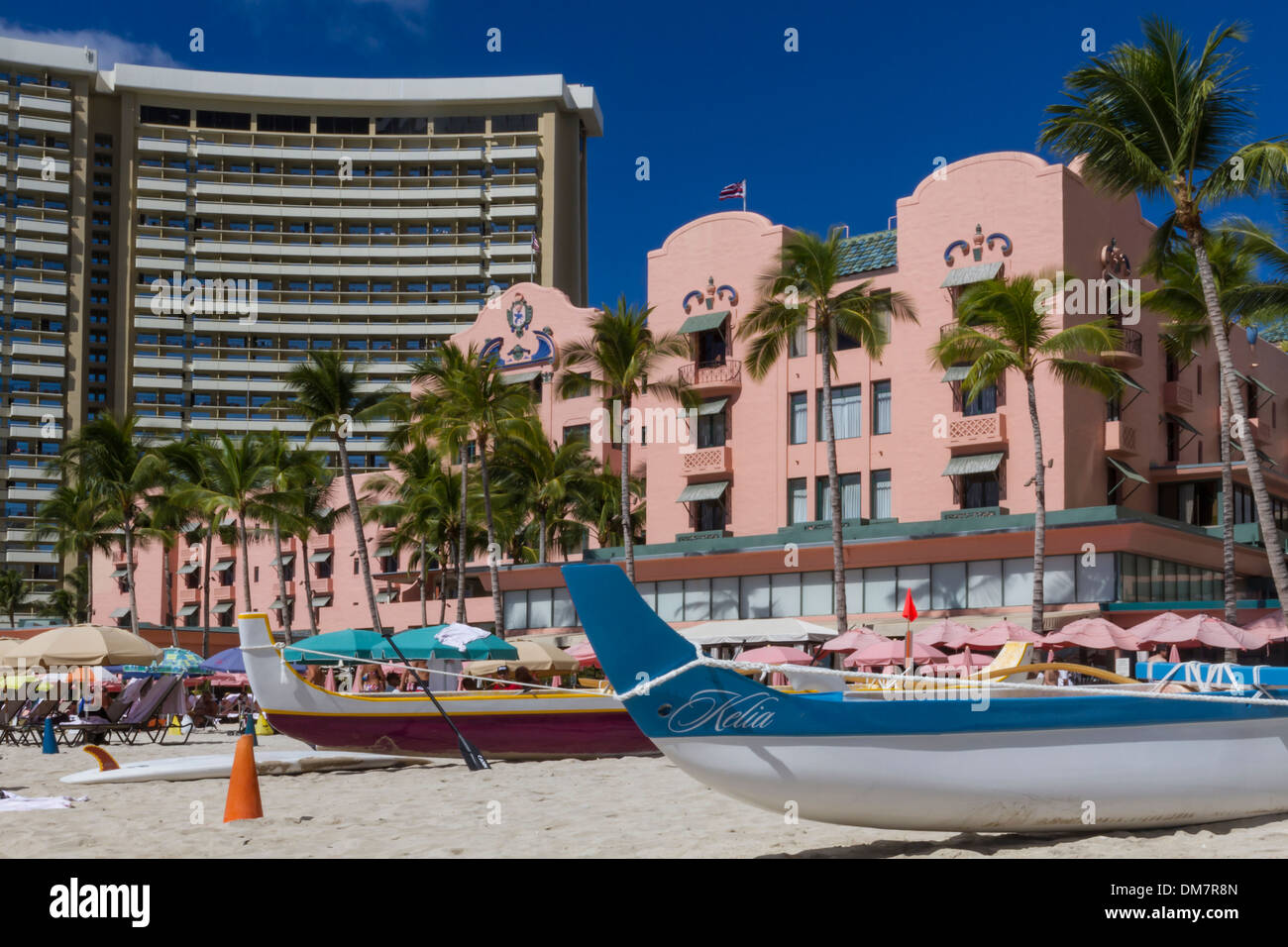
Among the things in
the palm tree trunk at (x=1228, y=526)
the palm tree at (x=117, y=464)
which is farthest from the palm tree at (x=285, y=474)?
the palm tree trunk at (x=1228, y=526)

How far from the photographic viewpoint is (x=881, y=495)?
137 feet

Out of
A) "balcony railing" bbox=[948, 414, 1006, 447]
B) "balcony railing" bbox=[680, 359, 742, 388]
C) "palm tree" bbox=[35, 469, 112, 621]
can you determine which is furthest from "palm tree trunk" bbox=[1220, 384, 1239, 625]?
"palm tree" bbox=[35, 469, 112, 621]

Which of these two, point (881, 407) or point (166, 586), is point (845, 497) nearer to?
point (881, 407)

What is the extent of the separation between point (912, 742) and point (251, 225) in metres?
100

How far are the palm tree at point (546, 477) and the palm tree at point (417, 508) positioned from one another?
2.80 m

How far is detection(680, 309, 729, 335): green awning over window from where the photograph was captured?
44.6 m

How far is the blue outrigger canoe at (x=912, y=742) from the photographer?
8.27 metres

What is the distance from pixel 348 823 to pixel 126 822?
2134mm

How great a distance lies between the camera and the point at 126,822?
471 inches

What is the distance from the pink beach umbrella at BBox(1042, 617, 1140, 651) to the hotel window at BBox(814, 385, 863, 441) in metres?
16.0

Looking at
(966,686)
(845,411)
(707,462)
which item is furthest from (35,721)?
(845,411)

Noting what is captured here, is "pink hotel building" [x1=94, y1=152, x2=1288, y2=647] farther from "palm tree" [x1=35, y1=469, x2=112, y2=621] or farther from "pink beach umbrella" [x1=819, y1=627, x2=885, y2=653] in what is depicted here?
"palm tree" [x1=35, y1=469, x2=112, y2=621]

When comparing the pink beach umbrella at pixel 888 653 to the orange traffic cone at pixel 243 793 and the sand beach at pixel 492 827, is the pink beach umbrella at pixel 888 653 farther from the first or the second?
the orange traffic cone at pixel 243 793
